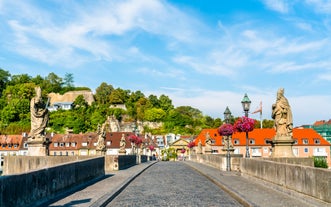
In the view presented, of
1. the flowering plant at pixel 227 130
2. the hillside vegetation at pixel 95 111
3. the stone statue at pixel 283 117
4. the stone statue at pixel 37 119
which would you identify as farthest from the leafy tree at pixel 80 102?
the stone statue at pixel 283 117

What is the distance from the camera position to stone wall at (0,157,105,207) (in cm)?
780

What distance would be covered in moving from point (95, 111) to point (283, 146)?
15259 cm

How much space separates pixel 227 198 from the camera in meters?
12.5

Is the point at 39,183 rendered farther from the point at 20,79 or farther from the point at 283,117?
the point at 20,79

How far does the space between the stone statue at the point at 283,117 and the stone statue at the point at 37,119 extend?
10912 mm

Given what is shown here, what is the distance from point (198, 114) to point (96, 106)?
160 ft

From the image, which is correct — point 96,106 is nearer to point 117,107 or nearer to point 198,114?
point 117,107

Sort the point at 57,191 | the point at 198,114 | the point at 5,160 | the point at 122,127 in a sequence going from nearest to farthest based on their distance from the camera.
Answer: the point at 57,191 → the point at 5,160 → the point at 122,127 → the point at 198,114

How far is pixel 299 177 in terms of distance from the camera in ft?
34.8

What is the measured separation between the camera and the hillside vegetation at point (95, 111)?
460ft

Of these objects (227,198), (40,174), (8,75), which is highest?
(8,75)

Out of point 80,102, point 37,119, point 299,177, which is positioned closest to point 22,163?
point 37,119

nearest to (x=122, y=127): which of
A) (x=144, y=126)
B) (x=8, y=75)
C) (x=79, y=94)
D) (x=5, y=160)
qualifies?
(x=144, y=126)

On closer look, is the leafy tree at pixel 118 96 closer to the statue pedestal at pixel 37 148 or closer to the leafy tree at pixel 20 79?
the leafy tree at pixel 20 79
